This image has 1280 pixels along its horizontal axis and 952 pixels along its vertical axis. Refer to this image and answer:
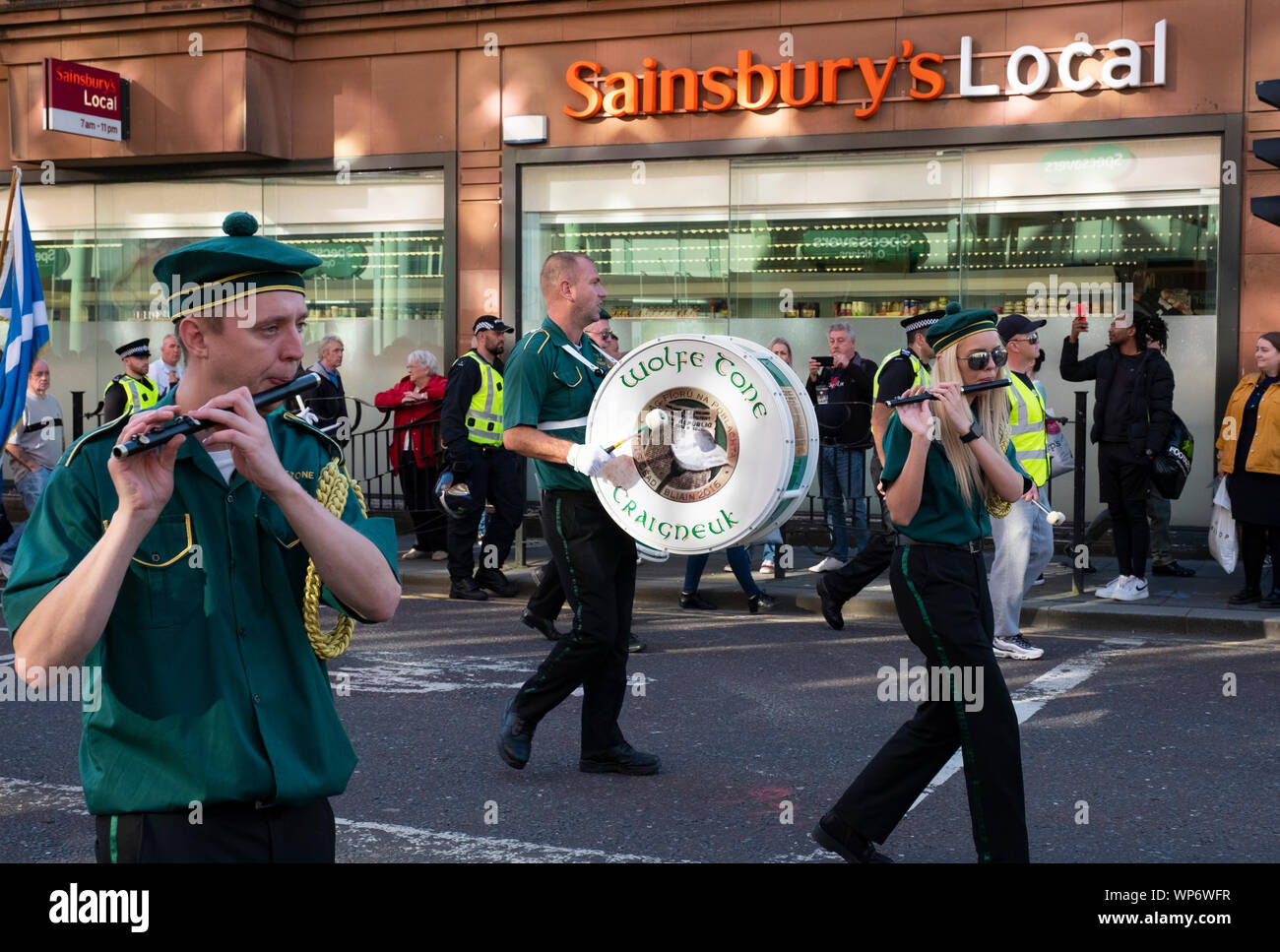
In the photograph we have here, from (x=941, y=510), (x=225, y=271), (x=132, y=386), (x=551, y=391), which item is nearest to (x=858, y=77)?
(x=132, y=386)

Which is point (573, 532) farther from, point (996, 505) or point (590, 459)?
point (996, 505)

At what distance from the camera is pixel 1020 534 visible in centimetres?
882

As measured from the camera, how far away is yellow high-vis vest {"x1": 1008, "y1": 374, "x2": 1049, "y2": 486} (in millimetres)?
8906

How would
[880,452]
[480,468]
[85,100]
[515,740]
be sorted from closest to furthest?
[515,740], [880,452], [480,468], [85,100]

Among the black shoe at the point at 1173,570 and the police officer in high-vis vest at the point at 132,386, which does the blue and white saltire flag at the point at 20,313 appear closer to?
the police officer in high-vis vest at the point at 132,386

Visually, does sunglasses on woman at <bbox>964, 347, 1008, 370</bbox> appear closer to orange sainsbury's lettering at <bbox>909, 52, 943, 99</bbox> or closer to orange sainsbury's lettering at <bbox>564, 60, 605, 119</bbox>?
orange sainsbury's lettering at <bbox>909, 52, 943, 99</bbox>

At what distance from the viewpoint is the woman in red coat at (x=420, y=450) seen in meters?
13.6

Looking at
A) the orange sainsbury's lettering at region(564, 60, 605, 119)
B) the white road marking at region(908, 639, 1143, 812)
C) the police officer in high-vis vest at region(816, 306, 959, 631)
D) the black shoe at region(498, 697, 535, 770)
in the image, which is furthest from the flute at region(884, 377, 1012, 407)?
the orange sainsbury's lettering at region(564, 60, 605, 119)

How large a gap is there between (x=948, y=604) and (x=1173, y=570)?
8319 millimetres

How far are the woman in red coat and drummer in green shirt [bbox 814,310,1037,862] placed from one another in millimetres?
8834

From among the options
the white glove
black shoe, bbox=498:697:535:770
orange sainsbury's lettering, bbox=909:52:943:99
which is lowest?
black shoe, bbox=498:697:535:770

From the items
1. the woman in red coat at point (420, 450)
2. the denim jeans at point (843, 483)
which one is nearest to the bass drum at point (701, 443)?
the denim jeans at point (843, 483)

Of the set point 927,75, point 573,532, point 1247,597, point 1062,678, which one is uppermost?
point 927,75
